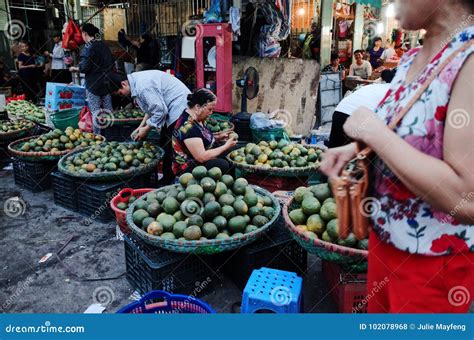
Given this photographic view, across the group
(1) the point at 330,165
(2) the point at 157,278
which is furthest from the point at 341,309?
(1) the point at 330,165

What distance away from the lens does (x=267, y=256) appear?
317 centimetres

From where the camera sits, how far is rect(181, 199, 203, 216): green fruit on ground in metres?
3.10

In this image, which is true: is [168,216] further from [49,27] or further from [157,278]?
[49,27]

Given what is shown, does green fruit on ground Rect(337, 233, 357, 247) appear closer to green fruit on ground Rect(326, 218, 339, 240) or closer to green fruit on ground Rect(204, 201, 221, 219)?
green fruit on ground Rect(326, 218, 339, 240)

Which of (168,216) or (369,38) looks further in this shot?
(369,38)

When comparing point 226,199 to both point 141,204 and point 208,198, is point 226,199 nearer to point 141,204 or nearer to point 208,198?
point 208,198

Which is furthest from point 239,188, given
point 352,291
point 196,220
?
point 352,291

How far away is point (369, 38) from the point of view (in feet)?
49.8

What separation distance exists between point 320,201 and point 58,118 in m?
5.11

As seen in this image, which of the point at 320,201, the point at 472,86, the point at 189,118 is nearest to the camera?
the point at 472,86

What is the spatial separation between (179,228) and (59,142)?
11.1ft

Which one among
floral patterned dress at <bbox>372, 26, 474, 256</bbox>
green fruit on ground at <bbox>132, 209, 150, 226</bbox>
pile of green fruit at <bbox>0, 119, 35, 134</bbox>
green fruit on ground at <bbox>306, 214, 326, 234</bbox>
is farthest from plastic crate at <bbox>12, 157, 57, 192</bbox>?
floral patterned dress at <bbox>372, 26, 474, 256</bbox>

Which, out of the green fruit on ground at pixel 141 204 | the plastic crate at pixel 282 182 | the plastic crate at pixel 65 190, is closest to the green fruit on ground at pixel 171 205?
the green fruit on ground at pixel 141 204

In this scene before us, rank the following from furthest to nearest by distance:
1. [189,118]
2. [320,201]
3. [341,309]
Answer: [189,118] < [320,201] < [341,309]
